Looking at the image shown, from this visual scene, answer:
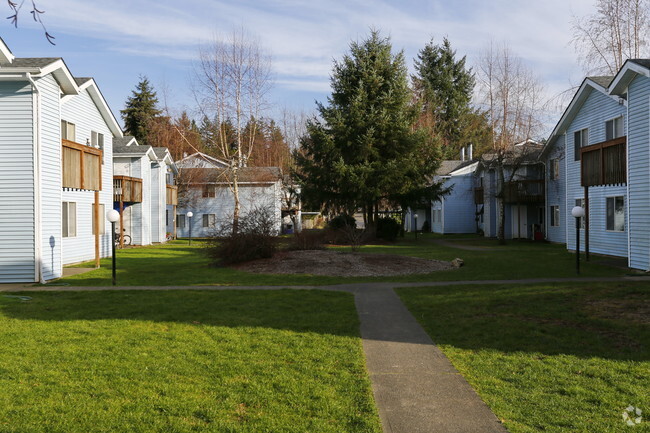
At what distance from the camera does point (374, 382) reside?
5.66 metres

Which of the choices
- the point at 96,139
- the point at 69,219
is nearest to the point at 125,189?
the point at 96,139

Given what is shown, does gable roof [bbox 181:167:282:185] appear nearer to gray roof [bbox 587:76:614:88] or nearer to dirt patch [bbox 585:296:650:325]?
gray roof [bbox 587:76:614:88]

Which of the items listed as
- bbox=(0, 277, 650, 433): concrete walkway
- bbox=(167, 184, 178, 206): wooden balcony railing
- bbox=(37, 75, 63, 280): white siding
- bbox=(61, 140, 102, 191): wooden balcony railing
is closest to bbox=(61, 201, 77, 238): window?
bbox=(61, 140, 102, 191): wooden balcony railing

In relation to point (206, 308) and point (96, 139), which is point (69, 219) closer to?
point (96, 139)

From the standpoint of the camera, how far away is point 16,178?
14852mm

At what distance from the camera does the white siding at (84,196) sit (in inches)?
806

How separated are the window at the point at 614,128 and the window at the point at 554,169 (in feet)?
32.0

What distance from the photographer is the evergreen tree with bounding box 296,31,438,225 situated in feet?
103

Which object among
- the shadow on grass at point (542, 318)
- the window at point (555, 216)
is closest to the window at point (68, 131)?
the shadow on grass at point (542, 318)

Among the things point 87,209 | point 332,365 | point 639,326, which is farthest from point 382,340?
point 87,209

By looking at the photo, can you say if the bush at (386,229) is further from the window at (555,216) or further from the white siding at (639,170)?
the white siding at (639,170)

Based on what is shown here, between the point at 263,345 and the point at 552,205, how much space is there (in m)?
28.3

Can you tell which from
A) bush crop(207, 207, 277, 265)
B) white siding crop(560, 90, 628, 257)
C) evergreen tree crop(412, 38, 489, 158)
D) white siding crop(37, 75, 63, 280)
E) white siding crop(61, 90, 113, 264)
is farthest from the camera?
evergreen tree crop(412, 38, 489, 158)

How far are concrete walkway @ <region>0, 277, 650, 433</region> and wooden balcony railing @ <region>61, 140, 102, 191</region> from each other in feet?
37.6
